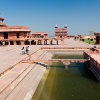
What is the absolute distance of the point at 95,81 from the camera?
49.1 ft

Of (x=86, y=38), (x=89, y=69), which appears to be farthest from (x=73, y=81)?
(x=86, y=38)

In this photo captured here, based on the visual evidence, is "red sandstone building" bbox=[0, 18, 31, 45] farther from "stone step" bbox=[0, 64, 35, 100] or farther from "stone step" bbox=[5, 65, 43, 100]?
"stone step" bbox=[0, 64, 35, 100]

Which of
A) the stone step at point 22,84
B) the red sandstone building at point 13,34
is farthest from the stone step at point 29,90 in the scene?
the red sandstone building at point 13,34

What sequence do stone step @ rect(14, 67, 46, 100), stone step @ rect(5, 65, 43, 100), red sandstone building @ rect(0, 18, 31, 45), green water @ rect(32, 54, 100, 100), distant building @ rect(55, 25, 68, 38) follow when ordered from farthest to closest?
1. distant building @ rect(55, 25, 68, 38)
2. red sandstone building @ rect(0, 18, 31, 45)
3. green water @ rect(32, 54, 100, 100)
4. stone step @ rect(14, 67, 46, 100)
5. stone step @ rect(5, 65, 43, 100)

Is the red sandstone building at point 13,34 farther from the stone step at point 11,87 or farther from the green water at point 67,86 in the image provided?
the stone step at point 11,87

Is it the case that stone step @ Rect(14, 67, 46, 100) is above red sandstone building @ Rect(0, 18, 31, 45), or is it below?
below

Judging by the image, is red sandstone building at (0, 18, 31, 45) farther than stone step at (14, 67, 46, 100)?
Yes

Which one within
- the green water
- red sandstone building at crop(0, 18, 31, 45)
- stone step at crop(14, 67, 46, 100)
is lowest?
the green water

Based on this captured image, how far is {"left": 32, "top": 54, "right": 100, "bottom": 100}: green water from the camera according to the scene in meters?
11.9

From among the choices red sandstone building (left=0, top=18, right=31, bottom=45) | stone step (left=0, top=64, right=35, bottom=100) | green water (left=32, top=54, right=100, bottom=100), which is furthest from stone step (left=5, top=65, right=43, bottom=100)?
red sandstone building (left=0, top=18, right=31, bottom=45)

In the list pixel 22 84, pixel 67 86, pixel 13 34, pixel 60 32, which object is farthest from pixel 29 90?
pixel 60 32

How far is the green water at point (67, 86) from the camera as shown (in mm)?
11859

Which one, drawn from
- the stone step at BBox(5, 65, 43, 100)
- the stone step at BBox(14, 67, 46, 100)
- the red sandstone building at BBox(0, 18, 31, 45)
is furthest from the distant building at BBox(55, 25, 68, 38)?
the stone step at BBox(14, 67, 46, 100)

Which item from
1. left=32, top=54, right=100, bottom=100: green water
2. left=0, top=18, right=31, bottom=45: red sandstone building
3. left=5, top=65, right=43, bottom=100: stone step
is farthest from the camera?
left=0, top=18, right=31, bottom=45: red sandstone building
